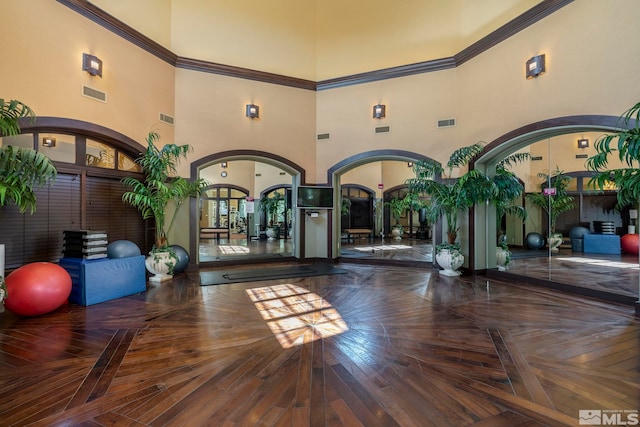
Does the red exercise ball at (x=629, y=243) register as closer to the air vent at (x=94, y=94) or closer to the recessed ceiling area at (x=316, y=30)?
the recessed ceiling area at (x=316, y=30)

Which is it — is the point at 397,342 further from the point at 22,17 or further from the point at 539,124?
the point at 22,17

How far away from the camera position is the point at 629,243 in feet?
14.5

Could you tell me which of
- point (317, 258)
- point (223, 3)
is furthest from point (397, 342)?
point (223, 3)

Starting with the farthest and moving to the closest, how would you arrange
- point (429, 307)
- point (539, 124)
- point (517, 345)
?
point (539, 124) < point (429, 307) < point (517, 345)

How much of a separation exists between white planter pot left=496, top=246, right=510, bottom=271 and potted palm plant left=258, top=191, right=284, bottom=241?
7.77 m

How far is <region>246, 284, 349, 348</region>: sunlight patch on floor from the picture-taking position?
3.17m

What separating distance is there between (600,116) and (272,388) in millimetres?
5153

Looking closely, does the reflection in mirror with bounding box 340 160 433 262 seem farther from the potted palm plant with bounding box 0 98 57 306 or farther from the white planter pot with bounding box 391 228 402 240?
the potted palm plant with bounding box 0 98 57 306

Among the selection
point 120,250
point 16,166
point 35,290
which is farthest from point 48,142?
point 35,290

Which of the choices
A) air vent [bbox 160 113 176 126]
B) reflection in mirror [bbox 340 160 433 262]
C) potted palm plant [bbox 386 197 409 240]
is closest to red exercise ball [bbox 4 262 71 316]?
air vent [bbox 160 113 176 126]

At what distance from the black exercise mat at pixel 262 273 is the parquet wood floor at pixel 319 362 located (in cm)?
124

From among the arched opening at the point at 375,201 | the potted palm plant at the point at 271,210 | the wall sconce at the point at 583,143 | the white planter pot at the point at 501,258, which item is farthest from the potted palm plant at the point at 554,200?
the potted palm plant at the point at 271,210

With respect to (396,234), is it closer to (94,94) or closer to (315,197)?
(315,197)

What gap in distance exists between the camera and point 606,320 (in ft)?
11.8
